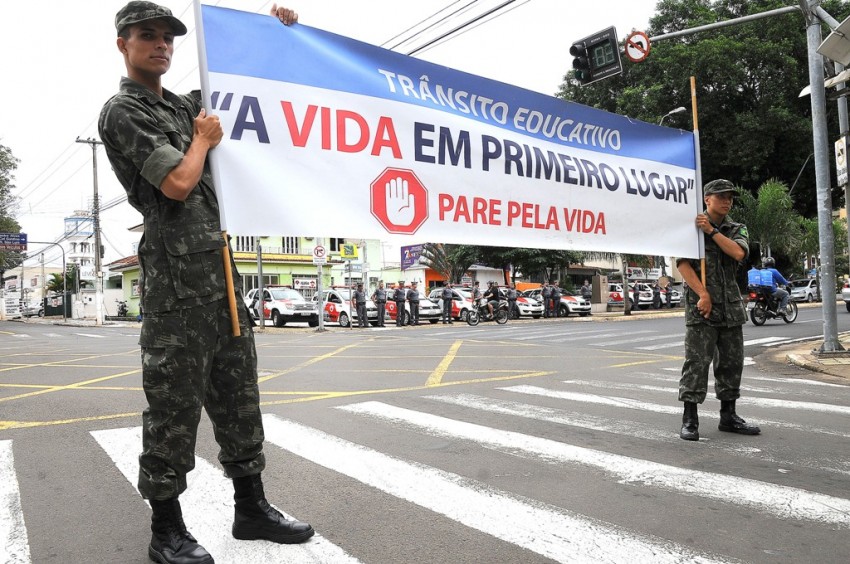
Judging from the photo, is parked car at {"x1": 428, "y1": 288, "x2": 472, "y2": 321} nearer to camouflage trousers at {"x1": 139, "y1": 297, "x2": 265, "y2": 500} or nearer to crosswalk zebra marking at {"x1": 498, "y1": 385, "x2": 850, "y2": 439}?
crosswalk zebra marking at {"x1": 498, "y1": 385, "x2": 850, "y2": 439}

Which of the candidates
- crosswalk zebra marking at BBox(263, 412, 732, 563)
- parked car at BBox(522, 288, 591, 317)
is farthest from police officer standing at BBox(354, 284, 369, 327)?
crosswalk zebra marking at BBox(263, 412, 732, 563)

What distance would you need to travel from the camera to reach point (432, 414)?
616 cm

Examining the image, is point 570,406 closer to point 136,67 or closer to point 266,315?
point 136,67

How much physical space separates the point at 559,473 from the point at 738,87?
33.8m

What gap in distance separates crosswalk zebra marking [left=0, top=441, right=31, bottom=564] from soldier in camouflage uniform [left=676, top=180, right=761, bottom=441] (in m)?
4.22

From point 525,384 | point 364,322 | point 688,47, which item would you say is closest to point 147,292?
point 525,384

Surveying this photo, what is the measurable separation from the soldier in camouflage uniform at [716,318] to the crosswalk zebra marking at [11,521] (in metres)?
4.22

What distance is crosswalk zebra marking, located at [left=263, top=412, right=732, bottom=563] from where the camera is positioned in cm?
289

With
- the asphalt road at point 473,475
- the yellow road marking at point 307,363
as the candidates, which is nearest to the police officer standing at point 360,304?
the yellow road marking at point 307,363

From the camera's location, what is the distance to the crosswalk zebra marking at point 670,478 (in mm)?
3414

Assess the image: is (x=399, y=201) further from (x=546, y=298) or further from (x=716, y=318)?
(x=546, y=298)

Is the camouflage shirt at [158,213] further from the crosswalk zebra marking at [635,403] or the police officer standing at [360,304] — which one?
the police officer standing at [360,304]

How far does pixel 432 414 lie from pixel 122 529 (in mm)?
3278

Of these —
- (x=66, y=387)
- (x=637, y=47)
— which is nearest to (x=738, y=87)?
(x=637, y=47)
